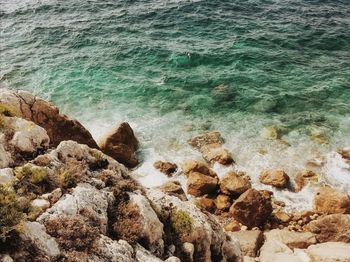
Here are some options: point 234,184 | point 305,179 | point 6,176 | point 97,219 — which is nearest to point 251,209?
point 234,184

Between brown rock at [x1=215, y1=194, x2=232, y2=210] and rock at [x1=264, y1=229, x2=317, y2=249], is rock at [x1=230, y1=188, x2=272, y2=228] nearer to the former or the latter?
brown rock at [x1=215, y1=194, x2=232, y2=210]

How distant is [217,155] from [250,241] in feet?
25.1

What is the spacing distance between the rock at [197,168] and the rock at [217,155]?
1.16m

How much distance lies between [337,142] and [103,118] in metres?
16.5

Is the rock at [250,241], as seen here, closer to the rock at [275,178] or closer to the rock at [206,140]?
the rock at [275,178]

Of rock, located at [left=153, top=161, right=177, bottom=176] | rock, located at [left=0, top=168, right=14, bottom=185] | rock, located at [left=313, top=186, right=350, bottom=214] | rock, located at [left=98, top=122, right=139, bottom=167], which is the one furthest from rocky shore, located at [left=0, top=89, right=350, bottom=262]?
rock, located at [left=153, top=161, right=177, bottom=176]

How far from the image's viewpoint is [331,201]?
19406 millimetres

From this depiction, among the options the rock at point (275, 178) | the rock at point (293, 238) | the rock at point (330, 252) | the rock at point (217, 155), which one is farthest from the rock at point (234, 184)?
the rock at point (330, 252)

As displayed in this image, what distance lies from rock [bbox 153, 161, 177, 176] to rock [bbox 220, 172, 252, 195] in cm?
331

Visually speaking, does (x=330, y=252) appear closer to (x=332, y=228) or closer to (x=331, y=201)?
(x=332, y=228)

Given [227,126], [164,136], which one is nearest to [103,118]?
[164,136]

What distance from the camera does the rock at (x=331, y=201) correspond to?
19.2 m

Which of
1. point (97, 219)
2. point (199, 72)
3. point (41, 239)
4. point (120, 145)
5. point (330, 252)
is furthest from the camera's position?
point (199, 72)

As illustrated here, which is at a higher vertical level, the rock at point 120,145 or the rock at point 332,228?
the rock at point 120,145
